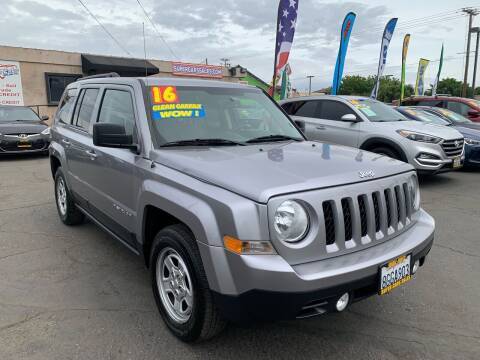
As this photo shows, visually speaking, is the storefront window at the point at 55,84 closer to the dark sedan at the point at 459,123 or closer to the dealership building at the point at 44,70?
the dealership building at the point at 44,70

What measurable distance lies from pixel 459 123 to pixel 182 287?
1008 cm

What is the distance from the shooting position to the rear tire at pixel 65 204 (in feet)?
16.1

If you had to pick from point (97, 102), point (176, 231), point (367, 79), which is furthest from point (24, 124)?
point (367, 79)

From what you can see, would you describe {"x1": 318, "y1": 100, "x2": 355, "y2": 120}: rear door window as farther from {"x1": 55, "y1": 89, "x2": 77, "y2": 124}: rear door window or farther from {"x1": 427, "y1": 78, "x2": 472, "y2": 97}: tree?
{"x1": 427, "y1": 78, "x2": 472, "y2": 97}: tree

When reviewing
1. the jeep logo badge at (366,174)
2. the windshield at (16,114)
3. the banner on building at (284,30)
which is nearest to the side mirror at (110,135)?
the jeep logo badge at (366,174)

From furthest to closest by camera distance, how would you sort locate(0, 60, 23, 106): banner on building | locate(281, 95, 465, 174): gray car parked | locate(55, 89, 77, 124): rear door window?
locate(0, 60, 23, 106): banner on building
locate(281, 95, 465, 174): gray car parked
locate(55, 89, 77, 124): rear door window

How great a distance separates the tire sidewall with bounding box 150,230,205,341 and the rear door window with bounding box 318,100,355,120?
20.2 ft

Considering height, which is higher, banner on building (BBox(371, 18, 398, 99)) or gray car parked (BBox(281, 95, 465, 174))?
banner on building (BBox(371, 18, 398, 99))

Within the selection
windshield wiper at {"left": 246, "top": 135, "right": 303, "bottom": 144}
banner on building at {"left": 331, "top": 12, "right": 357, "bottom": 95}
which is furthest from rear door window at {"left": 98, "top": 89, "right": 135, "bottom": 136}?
banner on building at {"left": 331, "top": 12, "right": 357, "bottom": 95}

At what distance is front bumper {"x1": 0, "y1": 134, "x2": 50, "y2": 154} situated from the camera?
10519mm

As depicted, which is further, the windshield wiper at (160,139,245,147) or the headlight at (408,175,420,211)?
the windshield wiper at (160,139,245,147)

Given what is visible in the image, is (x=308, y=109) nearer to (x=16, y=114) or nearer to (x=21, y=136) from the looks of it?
(x=21, y=136)

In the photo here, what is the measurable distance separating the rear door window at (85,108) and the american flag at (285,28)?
9.94 m

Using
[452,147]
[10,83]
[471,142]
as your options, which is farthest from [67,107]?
[10,83]
